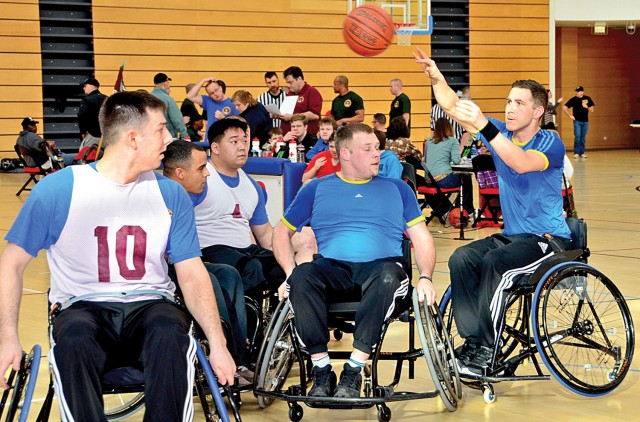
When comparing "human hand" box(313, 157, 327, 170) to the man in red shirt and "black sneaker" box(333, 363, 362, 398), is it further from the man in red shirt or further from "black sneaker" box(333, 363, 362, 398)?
the man in red shirt

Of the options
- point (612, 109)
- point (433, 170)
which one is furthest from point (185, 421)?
point (612, 109)

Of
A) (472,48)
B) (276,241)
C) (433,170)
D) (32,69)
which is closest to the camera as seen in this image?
(276,241)

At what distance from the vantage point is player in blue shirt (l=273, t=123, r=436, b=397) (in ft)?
11.8

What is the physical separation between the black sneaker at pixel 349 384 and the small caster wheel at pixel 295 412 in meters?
0.23

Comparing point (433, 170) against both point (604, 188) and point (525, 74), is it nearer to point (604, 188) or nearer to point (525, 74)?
point (604, 188)

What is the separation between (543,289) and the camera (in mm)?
3844

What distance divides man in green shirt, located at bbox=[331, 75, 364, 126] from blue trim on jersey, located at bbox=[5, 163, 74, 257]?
9543mm

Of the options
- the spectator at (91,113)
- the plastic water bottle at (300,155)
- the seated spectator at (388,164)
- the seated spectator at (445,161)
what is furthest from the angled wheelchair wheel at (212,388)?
the spectator at (91,113)

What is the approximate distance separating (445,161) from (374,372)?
6.88 m

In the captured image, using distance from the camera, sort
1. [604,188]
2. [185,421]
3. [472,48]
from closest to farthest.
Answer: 1. [185,421]
2. [604,188]
3. [472,48]

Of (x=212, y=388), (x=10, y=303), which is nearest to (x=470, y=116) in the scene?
(x=212, y=388)

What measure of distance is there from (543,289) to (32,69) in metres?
13.9

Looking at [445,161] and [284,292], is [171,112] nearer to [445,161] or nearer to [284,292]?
[445,161]

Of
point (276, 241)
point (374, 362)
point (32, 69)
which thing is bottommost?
point (374, 362)
